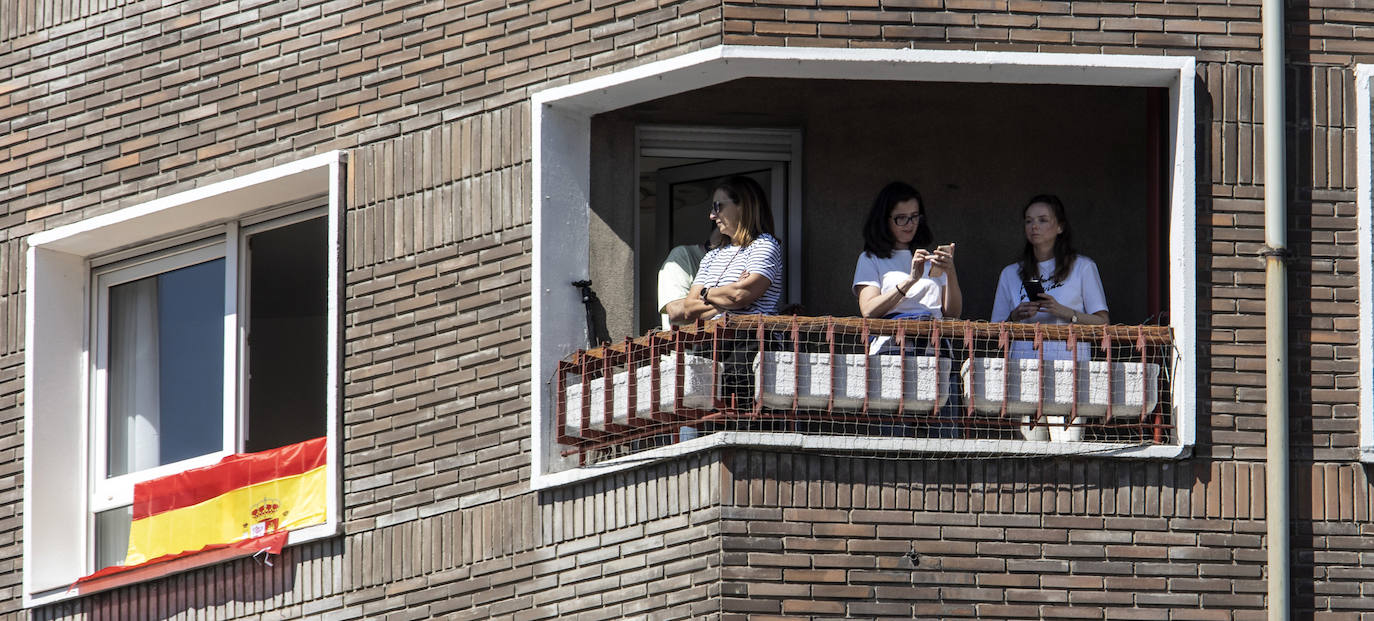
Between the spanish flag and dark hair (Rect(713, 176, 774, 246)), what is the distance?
261 centimetres

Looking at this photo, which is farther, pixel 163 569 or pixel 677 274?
pixel 163 569

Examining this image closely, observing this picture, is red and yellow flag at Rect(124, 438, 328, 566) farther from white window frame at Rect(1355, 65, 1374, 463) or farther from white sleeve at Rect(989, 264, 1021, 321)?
white window frame at Rect(1355, 65, 1374, 463)

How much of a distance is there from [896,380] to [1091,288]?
142 cm

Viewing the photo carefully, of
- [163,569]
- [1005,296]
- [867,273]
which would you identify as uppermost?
[867,273]

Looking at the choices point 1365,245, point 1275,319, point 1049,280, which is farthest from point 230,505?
point 1365,245

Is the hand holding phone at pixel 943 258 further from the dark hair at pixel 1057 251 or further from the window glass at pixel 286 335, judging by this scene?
the window glass at pixel 286 335

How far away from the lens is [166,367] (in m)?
15.7

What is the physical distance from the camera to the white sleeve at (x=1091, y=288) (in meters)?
A: 13.5

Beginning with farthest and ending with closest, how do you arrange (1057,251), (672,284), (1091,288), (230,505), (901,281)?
(230,505) < (672,284) < (1057,251) < (1091,288) < (901,281)

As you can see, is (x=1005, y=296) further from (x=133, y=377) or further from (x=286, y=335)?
(x=133, y=377)

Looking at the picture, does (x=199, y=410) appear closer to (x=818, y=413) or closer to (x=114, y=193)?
(x=114, y=193)

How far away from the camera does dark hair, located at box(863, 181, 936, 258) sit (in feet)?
44.8

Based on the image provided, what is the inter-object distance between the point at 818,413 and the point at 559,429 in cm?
140

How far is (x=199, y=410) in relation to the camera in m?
15.5
